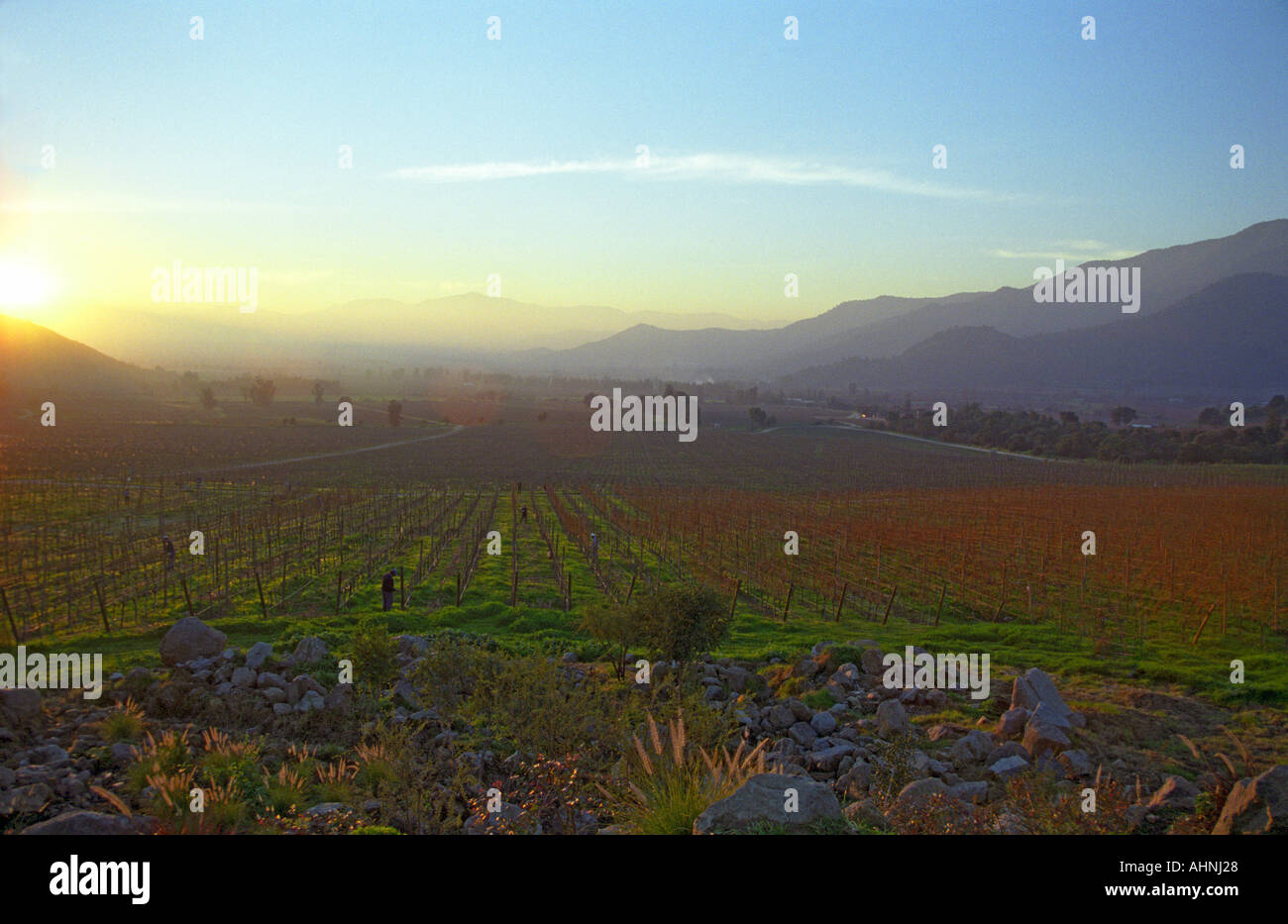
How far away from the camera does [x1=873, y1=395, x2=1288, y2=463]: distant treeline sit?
69500 mm

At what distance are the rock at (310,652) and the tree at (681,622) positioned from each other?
15.2ft

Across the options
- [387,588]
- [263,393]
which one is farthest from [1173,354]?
[387,588]

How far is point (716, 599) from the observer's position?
1170cm

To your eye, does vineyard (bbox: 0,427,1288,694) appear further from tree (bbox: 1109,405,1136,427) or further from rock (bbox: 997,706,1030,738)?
tree (bbox: 1109,405,1136,427)

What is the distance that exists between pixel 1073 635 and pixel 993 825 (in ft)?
32.9

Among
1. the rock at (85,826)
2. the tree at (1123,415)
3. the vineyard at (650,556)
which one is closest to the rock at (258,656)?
the vineyard at (650,556)

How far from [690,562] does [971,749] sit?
13.5 metres

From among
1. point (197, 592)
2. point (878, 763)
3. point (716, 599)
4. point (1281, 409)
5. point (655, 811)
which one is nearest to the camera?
point (655, 811)

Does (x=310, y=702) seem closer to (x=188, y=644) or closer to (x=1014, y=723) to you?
(x=188, y=644)

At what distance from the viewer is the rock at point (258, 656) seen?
11484 millimetres

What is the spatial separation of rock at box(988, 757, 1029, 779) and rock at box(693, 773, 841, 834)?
14.6 ft

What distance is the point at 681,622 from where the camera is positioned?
37.0ft

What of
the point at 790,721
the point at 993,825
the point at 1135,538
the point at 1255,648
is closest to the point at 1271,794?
the point at 993,825
